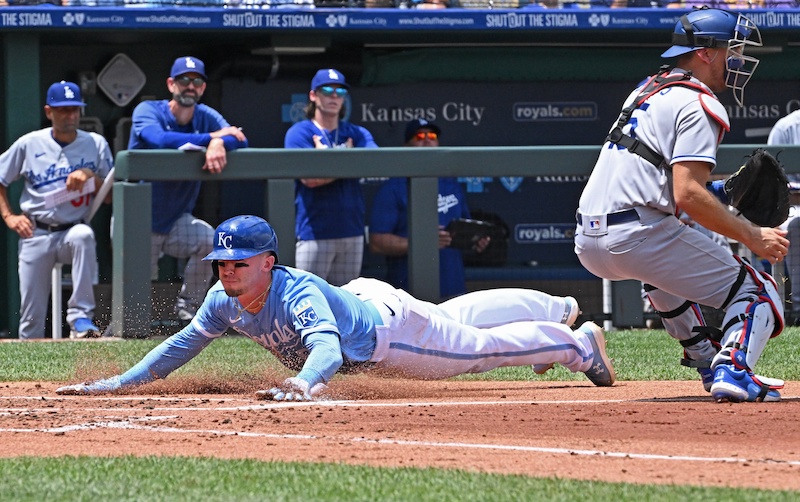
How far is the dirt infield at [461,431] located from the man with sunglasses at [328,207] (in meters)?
2.94

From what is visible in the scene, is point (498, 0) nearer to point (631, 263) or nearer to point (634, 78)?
point (634, 78)

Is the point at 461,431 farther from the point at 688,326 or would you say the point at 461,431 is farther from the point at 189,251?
the point at 189,251

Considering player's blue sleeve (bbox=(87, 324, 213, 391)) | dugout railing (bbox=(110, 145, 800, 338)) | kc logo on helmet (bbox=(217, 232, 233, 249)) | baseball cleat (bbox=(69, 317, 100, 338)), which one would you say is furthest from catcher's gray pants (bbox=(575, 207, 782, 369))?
baseball cleat (bbox=(69, 317, 100, 338))

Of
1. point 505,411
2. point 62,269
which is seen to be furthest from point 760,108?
point 505,411

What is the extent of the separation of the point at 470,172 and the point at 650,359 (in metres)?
2.14

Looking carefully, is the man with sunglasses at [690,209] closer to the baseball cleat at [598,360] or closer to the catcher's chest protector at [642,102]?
the catcher's chest protector at [642,102]

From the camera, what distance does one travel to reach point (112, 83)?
11141mm

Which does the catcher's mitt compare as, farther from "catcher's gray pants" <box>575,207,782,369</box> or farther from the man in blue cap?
the man in blue cap

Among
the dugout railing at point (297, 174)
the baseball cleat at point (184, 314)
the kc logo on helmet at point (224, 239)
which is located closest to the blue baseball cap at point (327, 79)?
the dugout railing at point (297, 174)

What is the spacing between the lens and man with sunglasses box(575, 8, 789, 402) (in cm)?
502

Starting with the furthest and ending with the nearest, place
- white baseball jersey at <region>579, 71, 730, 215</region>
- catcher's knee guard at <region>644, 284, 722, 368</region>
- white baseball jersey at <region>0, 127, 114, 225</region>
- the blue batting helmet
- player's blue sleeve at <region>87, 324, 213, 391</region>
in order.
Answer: white baseball jersey at <region>0, 127, 114, 225</region>, player's blue sleeve at <region>87, 324, 213, 391</region>, catcher's knee guard at <region>644, 284, 722, 368</region>, the blue batting helmet, white baseball jersey at <region>579, 71, 730, 215</region>

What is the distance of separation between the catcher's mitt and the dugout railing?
342cm

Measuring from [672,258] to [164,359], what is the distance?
84.7 inches

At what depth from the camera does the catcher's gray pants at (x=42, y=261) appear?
9.04 meters
